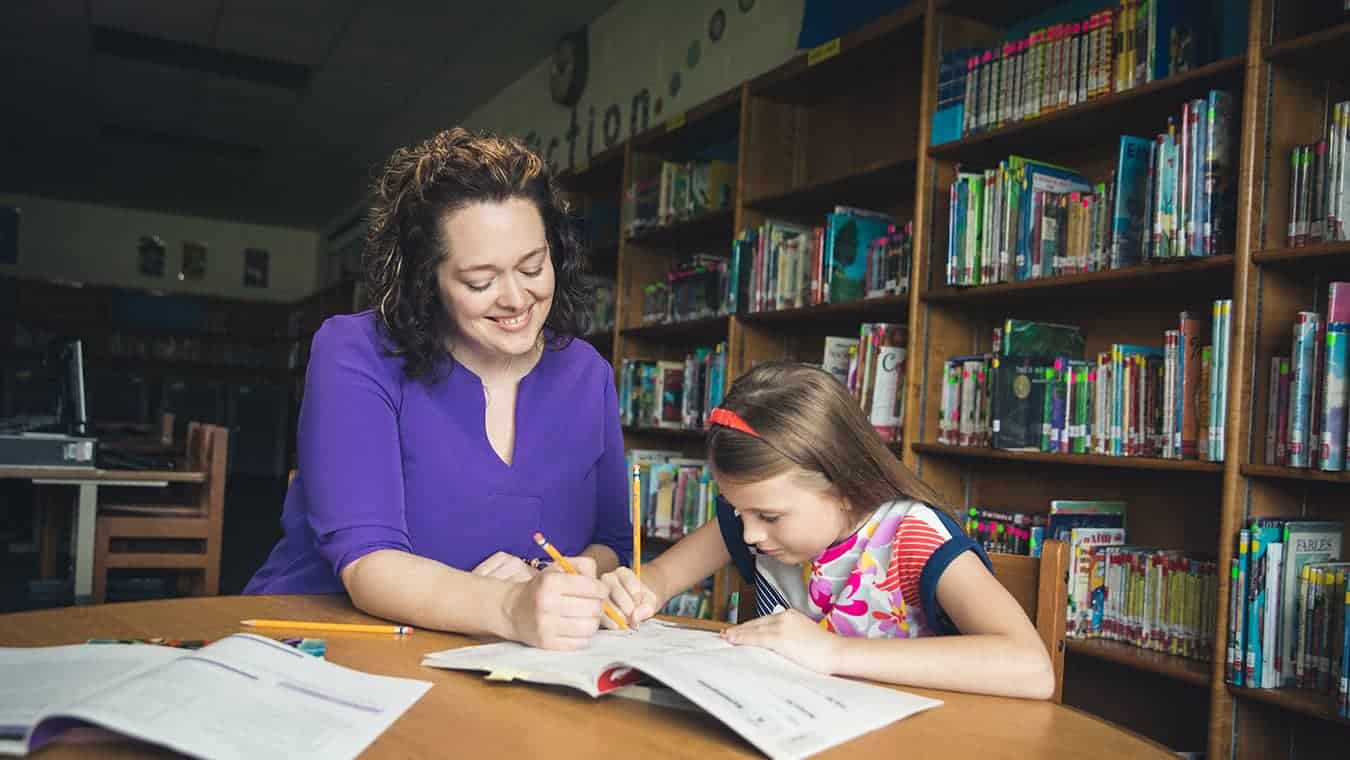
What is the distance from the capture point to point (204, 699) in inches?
29.5

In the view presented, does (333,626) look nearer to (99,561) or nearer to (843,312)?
(843,312)

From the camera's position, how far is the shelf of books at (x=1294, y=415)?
181 centimetres

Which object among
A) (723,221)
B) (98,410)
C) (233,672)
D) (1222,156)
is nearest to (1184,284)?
(1222,156)

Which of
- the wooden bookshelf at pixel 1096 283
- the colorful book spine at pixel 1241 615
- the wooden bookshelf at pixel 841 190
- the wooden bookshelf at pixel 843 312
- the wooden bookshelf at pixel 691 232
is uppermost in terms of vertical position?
the wooden bookshelf at pixel 841 190

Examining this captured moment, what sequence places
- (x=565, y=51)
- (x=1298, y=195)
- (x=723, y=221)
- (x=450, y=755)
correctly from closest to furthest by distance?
(x=450, y=755), (x=1298, y=195), (x=723, y=221), (x=565, y=51)

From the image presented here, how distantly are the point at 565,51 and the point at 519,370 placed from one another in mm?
4507

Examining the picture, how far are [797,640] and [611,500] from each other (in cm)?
66

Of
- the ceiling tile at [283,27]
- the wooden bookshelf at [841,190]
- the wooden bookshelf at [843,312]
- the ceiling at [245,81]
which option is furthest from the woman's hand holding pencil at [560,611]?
the ceiling tile at [283,27]

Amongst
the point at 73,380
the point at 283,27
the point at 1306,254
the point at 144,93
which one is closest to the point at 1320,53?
the point at 1306,254

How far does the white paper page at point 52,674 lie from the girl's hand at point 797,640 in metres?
0.53

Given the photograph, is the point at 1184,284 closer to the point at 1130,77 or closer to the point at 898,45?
the point at 1130,77

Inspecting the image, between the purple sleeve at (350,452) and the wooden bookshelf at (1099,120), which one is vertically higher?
the wooden bookshelf at (1099,120)

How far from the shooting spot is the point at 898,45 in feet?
9.73

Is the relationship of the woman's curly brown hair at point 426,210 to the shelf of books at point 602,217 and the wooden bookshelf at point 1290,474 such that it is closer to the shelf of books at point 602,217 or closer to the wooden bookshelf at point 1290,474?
the wooden bookshelf at point 1290,474
